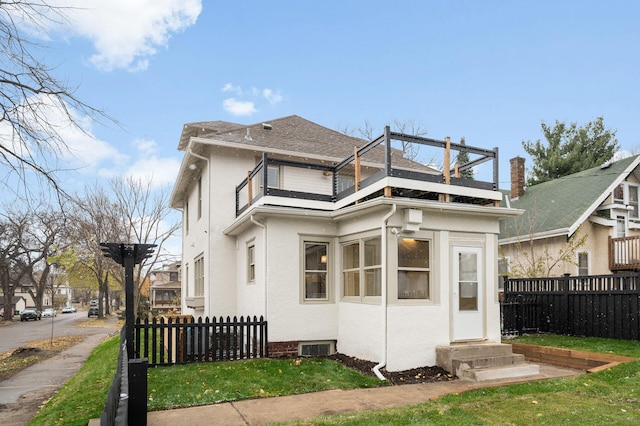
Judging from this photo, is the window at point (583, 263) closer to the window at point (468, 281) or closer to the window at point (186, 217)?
the window at point (468, 281)

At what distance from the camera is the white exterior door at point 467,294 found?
31.2 ft

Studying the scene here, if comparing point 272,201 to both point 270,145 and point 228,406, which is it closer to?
point 270,145

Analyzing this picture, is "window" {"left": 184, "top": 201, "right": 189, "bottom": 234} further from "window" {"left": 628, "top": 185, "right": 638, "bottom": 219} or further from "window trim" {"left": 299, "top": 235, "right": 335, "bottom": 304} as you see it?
"window" {"left": 628, "top": 185, "right": 638, "bottom": 219}

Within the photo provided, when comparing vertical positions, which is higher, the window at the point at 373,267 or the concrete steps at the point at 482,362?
the window at the point at 373,267

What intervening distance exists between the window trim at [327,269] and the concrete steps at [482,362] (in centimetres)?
280

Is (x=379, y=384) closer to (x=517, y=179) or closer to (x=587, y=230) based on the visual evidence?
(x=587, y=230)

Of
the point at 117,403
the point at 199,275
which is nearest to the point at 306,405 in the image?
the point at 117,403

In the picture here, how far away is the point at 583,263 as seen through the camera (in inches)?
722

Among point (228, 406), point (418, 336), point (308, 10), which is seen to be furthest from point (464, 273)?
point (308, 10)

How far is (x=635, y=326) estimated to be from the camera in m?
10.7

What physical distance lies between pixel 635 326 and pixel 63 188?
11951mm

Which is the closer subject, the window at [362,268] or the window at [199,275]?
the window at [362,268]

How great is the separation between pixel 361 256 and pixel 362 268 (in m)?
0.26

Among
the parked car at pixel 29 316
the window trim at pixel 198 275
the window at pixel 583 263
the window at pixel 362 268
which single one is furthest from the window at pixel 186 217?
the parked car at pixel 29 316
